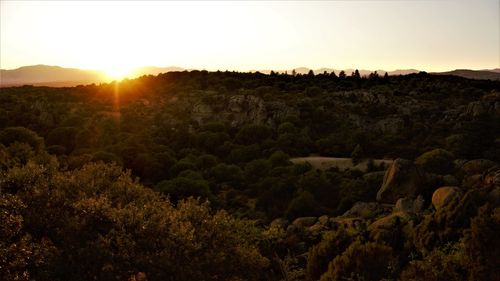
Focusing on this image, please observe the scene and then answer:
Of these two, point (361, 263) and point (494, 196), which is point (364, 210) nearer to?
point (494, 196)

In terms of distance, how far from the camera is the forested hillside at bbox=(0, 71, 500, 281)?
21516mm

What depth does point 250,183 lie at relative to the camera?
204 ft

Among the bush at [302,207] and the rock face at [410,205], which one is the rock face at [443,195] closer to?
the rock face at [410,205]

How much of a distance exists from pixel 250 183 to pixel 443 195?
85.3 ft

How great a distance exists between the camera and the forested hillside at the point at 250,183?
21.5 meters

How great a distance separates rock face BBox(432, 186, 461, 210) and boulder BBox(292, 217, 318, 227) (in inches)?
430

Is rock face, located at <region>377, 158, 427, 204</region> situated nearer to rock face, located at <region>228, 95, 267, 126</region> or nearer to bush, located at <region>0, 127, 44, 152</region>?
bush, located at <region>0, 127, 44, 152</region>

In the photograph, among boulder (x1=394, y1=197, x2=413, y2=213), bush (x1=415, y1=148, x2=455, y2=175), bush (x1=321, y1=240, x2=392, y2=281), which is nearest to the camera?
bush (x1=321, y1=240, x2=392, y2=281)

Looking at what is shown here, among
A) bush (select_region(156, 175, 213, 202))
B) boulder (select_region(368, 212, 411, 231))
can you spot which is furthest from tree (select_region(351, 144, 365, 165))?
boulder (select_region(368, 212, 411, 231))

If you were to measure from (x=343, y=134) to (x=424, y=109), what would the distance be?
21.8 meters

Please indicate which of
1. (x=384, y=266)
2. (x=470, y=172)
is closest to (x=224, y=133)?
(x=470, y=172)

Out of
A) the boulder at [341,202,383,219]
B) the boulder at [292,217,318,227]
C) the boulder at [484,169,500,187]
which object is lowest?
the boulder at [292,217,318,227]

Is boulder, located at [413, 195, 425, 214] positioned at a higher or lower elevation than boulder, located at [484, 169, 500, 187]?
lower

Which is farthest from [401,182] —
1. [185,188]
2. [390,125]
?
[390,125]
